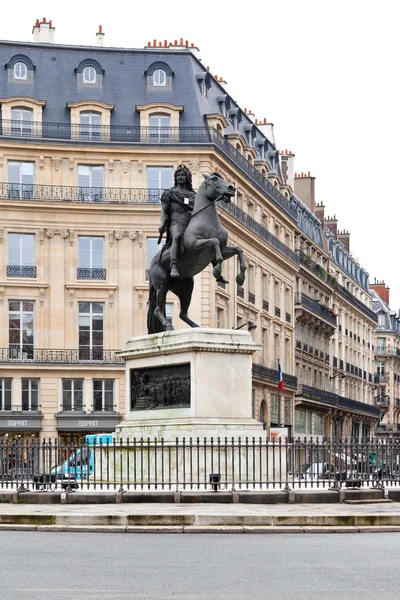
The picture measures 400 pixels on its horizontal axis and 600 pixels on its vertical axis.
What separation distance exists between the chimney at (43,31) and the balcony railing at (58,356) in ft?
52.1

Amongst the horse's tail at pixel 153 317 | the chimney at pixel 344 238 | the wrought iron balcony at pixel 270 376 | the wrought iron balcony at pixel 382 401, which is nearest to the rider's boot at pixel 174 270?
the horse's tail at pixel 153 317

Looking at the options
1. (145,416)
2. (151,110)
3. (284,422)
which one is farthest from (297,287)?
(145,416)

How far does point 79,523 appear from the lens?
58.2 feet

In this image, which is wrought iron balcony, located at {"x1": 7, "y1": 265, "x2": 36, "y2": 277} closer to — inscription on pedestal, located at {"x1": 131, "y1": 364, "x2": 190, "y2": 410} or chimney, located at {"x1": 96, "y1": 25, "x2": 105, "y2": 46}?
chimney, located at {"x1": 96, "y1": 25, "x2": 105, "y2": 46}

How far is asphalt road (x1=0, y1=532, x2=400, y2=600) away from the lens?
1094 centimetres

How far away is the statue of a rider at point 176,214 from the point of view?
22984 millimetres

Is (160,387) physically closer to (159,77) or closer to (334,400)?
(159,77)

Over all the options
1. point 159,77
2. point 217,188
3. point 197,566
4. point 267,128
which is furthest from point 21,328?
point 197,566

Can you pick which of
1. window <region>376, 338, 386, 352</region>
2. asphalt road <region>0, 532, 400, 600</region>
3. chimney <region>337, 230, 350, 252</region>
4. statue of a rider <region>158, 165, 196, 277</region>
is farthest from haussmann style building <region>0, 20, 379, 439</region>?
window <region>376, 338, 386, 352</region>

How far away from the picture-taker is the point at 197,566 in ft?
42.1

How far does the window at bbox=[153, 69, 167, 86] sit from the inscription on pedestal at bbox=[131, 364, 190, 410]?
122 ft

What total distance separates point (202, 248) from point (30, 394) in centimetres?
3493

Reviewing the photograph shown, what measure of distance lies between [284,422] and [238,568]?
5960 cm

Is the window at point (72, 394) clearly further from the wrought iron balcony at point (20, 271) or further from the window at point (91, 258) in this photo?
the wrought iron balcony at point (20, 271)
